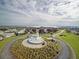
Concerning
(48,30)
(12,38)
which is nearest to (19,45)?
(12,38)

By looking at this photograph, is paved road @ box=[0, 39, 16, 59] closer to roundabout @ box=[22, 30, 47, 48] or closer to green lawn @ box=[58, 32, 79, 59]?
roundabout @ box=[22, 30, 47, 48]

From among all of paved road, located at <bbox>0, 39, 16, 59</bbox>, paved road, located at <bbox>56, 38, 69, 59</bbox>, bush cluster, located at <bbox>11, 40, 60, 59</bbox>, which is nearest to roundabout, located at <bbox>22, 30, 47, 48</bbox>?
bush cluster, located at <bbox>11, 40, 60, 59</bbox>

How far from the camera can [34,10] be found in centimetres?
490

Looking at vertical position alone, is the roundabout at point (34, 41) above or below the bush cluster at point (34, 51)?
above

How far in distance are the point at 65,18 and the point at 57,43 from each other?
3.56 ft

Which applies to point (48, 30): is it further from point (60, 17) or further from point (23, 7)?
point (23, 7)

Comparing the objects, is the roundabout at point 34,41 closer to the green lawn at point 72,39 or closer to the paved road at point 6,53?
the paved road at point 6,53

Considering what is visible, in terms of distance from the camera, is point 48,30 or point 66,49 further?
point 48,30

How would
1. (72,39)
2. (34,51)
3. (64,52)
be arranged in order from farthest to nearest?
(72,39) → (64,52) → (34,51)

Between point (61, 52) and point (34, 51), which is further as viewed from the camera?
point (61, 52)

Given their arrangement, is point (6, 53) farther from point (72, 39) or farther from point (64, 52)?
point (72, 39)

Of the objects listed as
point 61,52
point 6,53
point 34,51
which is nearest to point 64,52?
point 61,52

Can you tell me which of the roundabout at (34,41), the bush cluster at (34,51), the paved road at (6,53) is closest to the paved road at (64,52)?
the bush cluster at (34,51)

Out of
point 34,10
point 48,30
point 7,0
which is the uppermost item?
point 7,0
